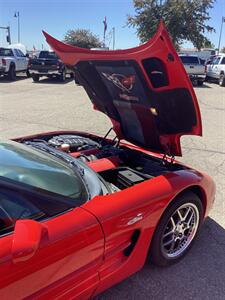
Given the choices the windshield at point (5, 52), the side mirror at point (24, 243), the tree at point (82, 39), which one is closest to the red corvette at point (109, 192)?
the side mirror at point (24, 243)

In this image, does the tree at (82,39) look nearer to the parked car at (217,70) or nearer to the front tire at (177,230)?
the parked car at (217,70)

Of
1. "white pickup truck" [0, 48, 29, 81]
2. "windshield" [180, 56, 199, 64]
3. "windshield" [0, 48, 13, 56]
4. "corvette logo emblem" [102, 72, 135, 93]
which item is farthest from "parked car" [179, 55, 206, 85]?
"corvette logo emblem" [102, 72, 135, 93]

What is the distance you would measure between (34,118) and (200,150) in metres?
4.56

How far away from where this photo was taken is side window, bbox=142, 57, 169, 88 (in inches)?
103

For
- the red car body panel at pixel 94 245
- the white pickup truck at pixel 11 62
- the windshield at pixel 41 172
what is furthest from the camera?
the white pickup truck at pixel 11 62

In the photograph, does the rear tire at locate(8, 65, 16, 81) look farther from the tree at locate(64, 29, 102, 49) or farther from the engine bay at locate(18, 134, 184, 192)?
the tree at locate(64, 29, 102, 49)

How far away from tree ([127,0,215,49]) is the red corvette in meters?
27.7

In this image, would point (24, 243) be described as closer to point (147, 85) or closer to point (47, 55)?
point (147, 85)

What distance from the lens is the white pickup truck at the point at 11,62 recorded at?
1876 centimetres

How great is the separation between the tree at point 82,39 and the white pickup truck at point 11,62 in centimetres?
3800

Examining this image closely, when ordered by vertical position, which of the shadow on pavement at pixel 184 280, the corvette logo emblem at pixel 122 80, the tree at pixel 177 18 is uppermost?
the tree at pixel 177 18

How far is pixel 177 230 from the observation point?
283 cm

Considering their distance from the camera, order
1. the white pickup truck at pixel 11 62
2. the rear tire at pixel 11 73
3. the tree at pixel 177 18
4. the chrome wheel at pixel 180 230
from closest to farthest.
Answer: the chrome wheel at pixel 180 230
the white pickup truck at pixel 11 62
the rear tire at pixel 11 73
the tree at pixel 177 18

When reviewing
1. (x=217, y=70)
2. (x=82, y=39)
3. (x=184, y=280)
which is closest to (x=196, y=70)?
(x=217, y=70)
